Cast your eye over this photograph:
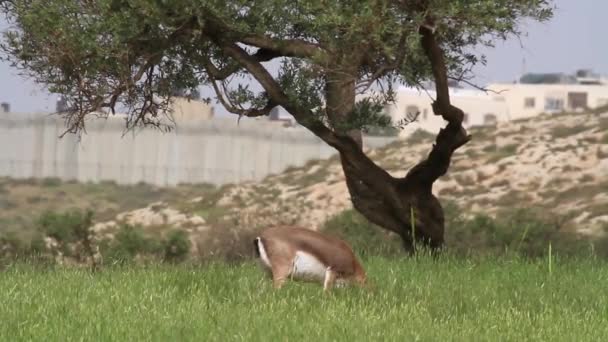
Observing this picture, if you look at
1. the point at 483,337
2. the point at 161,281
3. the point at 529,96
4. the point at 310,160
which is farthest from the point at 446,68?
the point at 529,96

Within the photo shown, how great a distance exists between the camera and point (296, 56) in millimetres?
18281

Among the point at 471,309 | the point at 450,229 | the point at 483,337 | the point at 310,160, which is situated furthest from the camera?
the point at 310,160

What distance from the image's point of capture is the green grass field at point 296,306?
1056 cm

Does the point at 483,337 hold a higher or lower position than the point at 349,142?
lower

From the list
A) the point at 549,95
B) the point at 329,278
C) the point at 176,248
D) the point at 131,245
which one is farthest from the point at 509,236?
the point at 549,95

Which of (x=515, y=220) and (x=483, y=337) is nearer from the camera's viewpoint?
(x=483, y=337)

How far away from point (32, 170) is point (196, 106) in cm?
919

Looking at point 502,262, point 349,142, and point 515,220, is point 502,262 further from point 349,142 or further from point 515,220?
point 515,220

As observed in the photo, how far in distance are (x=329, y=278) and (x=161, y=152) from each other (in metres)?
52.9

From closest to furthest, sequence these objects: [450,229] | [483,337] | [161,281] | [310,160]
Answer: [483,337]
[161,281]
[450,229]
[310,160]

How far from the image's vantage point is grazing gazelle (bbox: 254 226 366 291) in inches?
494

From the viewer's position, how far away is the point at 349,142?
1852 cm

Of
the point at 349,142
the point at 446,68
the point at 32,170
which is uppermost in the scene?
the point at 446,68

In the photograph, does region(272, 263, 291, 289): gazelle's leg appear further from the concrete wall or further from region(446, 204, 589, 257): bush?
the concrete wall
